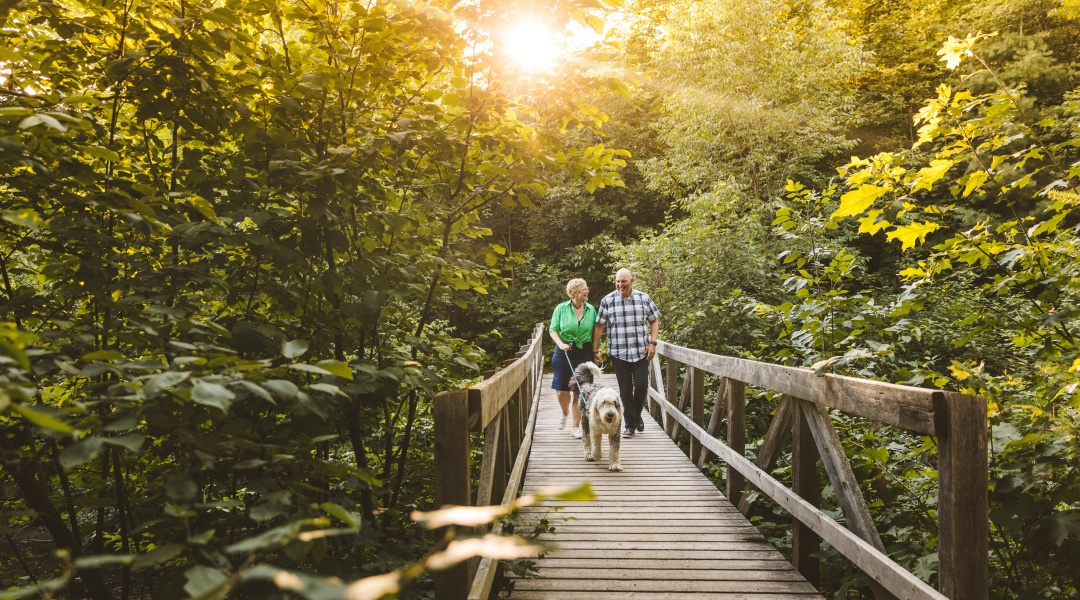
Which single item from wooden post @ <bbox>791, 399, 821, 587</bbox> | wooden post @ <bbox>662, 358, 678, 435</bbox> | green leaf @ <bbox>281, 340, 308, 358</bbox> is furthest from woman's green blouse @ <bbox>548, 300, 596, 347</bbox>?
green leaf @ <bbox>281, 340, 308, 358</bbox>

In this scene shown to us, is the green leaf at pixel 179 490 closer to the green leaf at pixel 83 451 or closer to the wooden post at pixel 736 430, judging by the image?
the green leaf at pixel 83 451

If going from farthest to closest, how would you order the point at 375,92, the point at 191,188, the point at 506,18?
the point at 375,92, the point at 506,18, the point at 191,188

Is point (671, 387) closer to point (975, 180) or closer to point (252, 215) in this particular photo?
point (975, 180)

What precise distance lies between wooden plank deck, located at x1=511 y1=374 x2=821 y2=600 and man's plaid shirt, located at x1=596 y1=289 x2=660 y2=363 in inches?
47.0

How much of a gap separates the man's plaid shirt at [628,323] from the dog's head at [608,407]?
29.7 inches

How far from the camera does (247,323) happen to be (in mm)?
2180

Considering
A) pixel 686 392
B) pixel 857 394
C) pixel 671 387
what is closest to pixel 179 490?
pixel 857 394

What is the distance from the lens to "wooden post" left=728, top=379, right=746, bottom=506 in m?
4.73

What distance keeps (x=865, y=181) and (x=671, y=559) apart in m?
2.50

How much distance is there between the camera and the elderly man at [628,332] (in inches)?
251

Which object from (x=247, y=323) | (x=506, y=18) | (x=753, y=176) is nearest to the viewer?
(x=247, y=323)

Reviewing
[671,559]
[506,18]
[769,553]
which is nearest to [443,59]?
[506,18]

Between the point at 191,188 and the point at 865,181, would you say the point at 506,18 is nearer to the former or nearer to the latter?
the point at 191,188

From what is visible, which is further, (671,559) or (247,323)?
(671,559)
